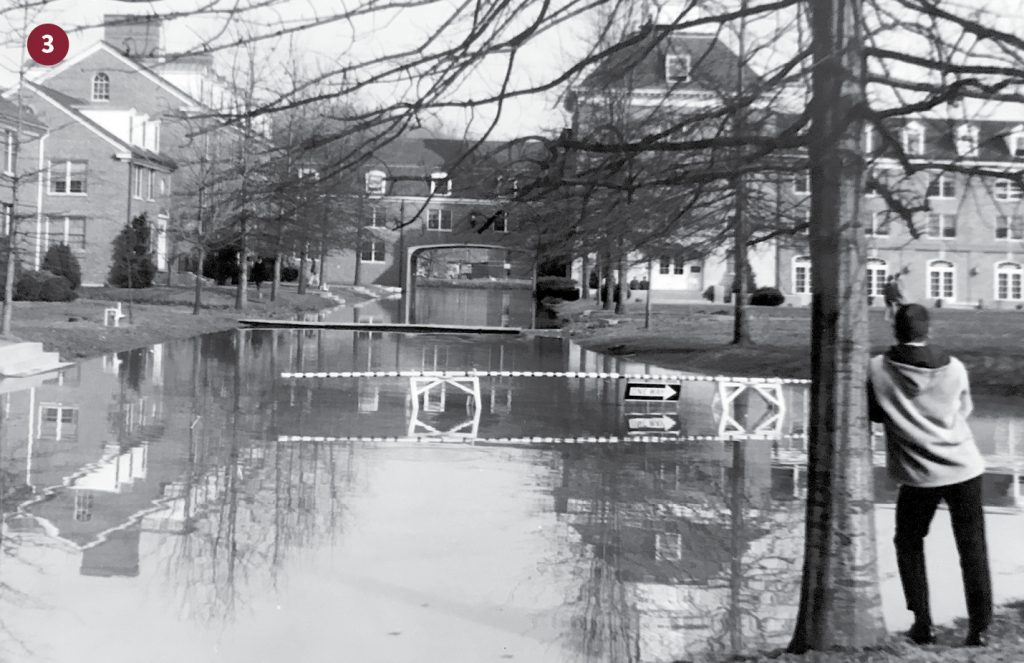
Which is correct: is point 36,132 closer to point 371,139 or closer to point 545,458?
point 545,458

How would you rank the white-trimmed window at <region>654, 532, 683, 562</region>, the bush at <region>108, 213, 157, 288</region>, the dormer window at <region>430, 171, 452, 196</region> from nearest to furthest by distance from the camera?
1. the dormer window at <region>430, 171, 452, 196</region>
2. the white-trimmed window at <region>654, 532, 683, 562</region>
3. the bush at <region>108, 213, 157, 288</region>

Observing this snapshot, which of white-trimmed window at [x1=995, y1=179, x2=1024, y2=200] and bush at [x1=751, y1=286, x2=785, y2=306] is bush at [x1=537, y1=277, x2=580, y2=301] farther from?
white-trimmed window at [x1=995, y1=179, x2=1024, y2=200]

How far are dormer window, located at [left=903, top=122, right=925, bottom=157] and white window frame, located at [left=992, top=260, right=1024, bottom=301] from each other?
70374mm

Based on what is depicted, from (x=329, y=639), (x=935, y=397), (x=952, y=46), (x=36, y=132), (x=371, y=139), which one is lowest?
(x=329, y=639)

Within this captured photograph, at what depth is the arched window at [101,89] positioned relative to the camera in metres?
66.7

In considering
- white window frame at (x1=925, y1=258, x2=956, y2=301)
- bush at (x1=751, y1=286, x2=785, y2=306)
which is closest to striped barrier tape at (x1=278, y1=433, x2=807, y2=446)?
bush at (x1=751, y1=286, x2=785, y2=306)

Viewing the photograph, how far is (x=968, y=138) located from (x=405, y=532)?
5123 mm

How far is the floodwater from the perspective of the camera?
285 inches

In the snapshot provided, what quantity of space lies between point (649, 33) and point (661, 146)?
1.76ft

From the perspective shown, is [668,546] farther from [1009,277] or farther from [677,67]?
[1009,277]

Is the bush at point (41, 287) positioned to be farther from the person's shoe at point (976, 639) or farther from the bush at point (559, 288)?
the person's shoe at point (976, 639)

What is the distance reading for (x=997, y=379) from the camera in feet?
79.4

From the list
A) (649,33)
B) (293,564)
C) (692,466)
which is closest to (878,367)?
(649,33)

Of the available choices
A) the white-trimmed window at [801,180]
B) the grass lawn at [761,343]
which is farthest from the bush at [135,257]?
the white-trimmed window at [801,180]
